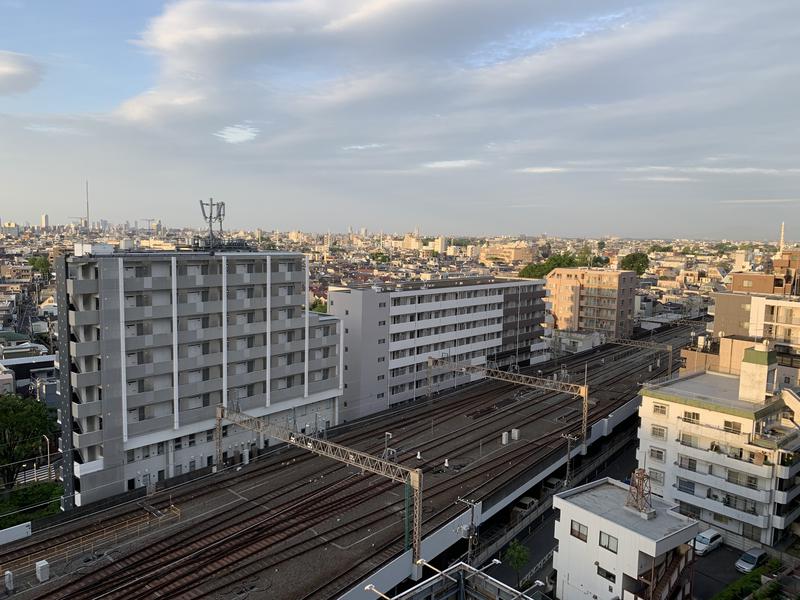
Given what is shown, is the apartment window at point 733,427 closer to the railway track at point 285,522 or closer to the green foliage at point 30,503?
the railway track at point 285,522

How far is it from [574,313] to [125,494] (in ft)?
183

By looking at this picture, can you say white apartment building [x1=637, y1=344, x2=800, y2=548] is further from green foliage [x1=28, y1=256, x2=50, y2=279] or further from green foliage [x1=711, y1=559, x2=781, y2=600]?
green foliage [x1=28, y1=256, x2=50, y2=279]

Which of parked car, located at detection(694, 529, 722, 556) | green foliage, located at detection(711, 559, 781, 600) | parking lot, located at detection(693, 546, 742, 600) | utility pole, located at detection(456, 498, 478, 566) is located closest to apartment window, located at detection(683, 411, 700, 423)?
parked car, located at detection(694, 529, 722, 556)

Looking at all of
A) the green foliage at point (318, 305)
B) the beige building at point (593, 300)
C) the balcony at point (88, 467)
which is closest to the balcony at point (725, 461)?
the balcony at point (88, 467)

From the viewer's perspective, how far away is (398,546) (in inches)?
849

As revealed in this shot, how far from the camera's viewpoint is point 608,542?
61.0 feet

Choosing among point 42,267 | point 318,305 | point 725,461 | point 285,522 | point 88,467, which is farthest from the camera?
point 42,267

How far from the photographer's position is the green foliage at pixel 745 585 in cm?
2023

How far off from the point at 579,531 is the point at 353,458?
9342 millimetres

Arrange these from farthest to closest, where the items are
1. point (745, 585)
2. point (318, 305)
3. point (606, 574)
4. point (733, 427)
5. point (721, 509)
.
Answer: point (318, 305) < point (721, 509) < point (733, 427) < point (745, 585) < point (606, 574)

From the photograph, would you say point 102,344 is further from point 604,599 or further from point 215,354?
point 604,599

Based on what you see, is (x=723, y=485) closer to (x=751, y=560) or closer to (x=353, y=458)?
(x=751, y=560)

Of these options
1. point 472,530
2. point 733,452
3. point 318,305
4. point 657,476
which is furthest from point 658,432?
point 318,305

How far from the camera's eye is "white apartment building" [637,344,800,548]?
23.7m
